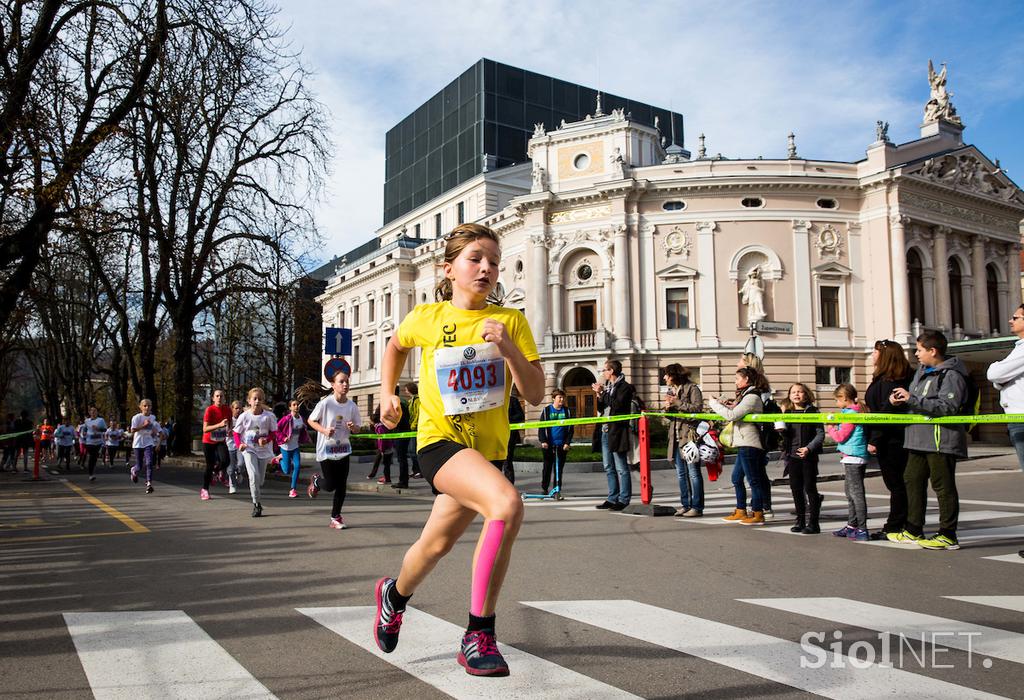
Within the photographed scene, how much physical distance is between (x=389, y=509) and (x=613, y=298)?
3311 centimetres

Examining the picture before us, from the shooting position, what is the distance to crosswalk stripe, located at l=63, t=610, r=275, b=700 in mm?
3488

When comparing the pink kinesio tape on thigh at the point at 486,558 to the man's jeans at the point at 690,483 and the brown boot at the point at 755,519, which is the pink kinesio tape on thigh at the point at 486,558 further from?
the man's jeans at the point at 690,483

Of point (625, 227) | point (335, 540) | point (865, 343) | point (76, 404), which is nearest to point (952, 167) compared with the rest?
point (865, 343)

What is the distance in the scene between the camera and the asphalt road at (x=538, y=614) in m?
3.61

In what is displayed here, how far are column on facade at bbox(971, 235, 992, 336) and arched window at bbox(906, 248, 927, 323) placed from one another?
506cm

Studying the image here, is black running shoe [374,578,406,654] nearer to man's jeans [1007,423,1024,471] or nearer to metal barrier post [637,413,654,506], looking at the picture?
man's jeans [1007,423,1024,471]

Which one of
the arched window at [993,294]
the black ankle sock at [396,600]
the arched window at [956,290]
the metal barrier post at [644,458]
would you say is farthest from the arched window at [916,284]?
the black ankle sock at [396,600]

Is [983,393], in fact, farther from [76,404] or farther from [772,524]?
[76,404]

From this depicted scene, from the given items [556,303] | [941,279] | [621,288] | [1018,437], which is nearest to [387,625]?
[1018,437]

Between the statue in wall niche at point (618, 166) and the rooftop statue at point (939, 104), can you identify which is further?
the rooftop statue at point (939, 104)

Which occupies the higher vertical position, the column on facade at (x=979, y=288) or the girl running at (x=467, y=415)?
the column on facade at (x=979, y=288)

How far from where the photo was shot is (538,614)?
16.3ft

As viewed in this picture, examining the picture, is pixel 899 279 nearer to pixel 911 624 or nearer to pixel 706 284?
pixel 706 284

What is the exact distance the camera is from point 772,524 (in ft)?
33.2
